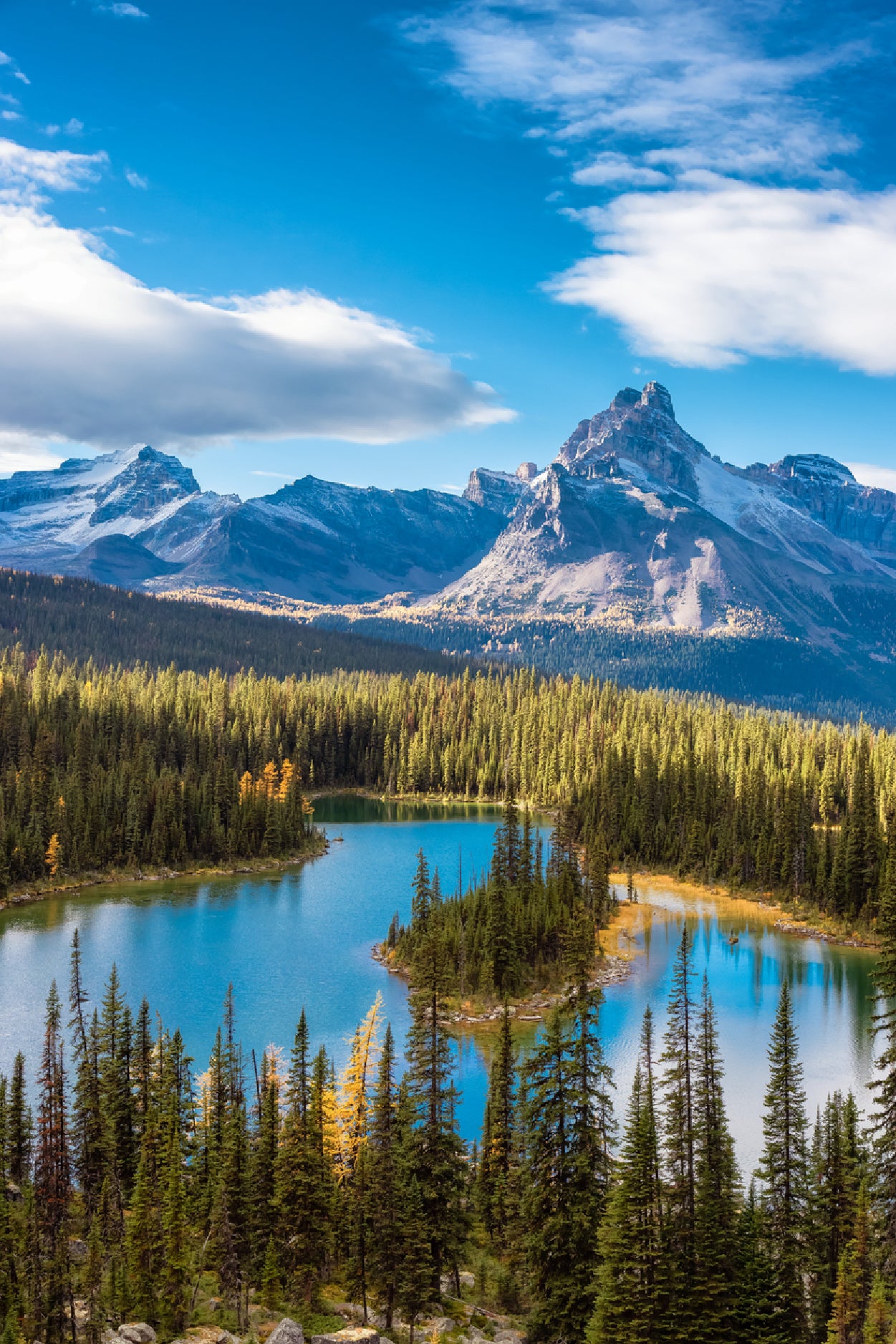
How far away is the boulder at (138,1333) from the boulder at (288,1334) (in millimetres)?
3435

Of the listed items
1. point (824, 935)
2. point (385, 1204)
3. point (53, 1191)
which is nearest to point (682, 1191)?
point (385, 1204)

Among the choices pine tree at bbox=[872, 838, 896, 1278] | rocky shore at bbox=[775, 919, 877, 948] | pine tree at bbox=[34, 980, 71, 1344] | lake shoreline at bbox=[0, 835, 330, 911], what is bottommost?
rocky shore at bbox=[775, 919, 877, 948]

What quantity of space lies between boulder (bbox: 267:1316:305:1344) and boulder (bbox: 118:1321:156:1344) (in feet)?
11.3

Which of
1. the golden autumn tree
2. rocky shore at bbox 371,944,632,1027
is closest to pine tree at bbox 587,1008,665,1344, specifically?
rocky shore at bbox 371,944,632,1027

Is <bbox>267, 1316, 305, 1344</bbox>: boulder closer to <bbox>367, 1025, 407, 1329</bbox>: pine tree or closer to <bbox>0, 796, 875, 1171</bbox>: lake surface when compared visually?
<bbox>367, 1025, 407, 1329</bbox>: pine tree

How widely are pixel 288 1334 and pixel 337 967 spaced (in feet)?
182

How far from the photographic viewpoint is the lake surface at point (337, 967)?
6612 centimetres

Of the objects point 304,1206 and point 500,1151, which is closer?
point 304,1206

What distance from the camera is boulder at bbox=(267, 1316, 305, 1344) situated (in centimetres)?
2909

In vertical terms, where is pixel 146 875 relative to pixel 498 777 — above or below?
below

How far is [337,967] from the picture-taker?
84.2 metres

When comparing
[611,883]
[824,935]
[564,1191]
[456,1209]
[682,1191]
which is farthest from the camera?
[611,883]

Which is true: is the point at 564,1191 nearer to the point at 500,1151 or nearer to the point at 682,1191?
the point at 682,1191

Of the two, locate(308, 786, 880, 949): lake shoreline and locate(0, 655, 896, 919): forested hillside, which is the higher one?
locate(0, 655, 896, 919): forested hillside
